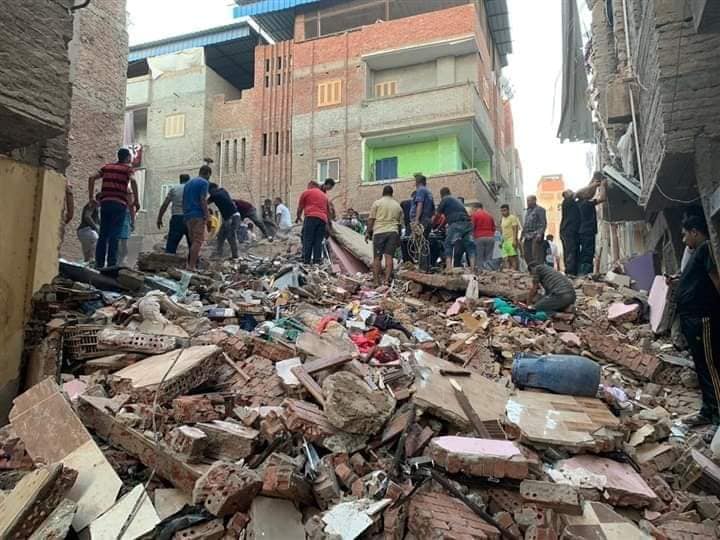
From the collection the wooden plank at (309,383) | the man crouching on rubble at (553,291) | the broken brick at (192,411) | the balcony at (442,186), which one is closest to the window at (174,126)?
the balcony at (442,186)

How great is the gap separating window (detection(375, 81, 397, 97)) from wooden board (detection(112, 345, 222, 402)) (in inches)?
750

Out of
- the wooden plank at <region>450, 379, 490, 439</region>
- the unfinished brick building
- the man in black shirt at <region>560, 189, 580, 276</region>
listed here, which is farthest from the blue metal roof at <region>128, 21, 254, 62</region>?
the wooden plank at <region>450, 379, 490, 439</region>

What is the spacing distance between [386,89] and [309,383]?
19.7 meters

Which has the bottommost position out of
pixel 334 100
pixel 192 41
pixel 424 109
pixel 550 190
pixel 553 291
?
pixel 553 291

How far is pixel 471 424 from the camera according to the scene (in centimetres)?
379

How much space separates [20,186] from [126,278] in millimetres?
1963

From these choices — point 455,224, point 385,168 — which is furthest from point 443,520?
point 385,168

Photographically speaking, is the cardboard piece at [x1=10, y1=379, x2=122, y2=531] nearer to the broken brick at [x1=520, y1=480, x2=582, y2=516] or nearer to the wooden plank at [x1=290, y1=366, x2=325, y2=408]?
the wooden plank at [x1=290, y1=366, x2=325, y2=408]

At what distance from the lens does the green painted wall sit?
799 inches

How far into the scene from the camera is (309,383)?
4090mm

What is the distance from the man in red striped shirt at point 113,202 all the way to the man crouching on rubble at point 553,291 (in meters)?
5.92

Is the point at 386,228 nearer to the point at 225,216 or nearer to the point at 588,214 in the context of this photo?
the point at 225,216

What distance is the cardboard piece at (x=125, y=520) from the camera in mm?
2990

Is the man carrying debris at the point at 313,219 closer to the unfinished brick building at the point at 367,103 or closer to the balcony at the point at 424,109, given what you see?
the unfinished brick building at the point at 367,103
